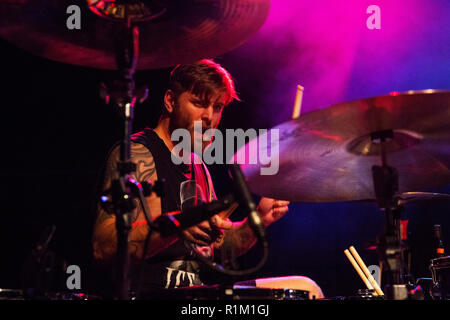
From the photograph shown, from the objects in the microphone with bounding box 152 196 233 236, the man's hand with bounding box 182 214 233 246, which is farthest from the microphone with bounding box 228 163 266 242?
the man's hand with bounding box 182 214 233 246

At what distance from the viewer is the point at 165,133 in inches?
96.6

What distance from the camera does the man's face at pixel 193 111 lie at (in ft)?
7.98

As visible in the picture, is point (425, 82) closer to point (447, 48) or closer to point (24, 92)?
point (447, 48)

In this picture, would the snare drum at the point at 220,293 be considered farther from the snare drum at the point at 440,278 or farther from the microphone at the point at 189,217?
the snare drum at the point at 440,278

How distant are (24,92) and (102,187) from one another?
1338 mm

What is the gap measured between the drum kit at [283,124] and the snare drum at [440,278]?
83 cm

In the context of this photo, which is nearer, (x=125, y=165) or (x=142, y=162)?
(x=125, y=165)

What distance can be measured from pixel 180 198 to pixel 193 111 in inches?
18.4

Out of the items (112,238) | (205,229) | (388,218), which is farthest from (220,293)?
(112,238)

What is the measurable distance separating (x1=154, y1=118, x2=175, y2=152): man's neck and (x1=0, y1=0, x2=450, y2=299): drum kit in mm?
793

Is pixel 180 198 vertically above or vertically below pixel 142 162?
below

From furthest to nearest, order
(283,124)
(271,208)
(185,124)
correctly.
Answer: (185,124), (271,208), (283,124)

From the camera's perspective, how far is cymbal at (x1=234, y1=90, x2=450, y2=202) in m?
1.33

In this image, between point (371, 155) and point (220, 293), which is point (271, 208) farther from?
point (220, 293)
